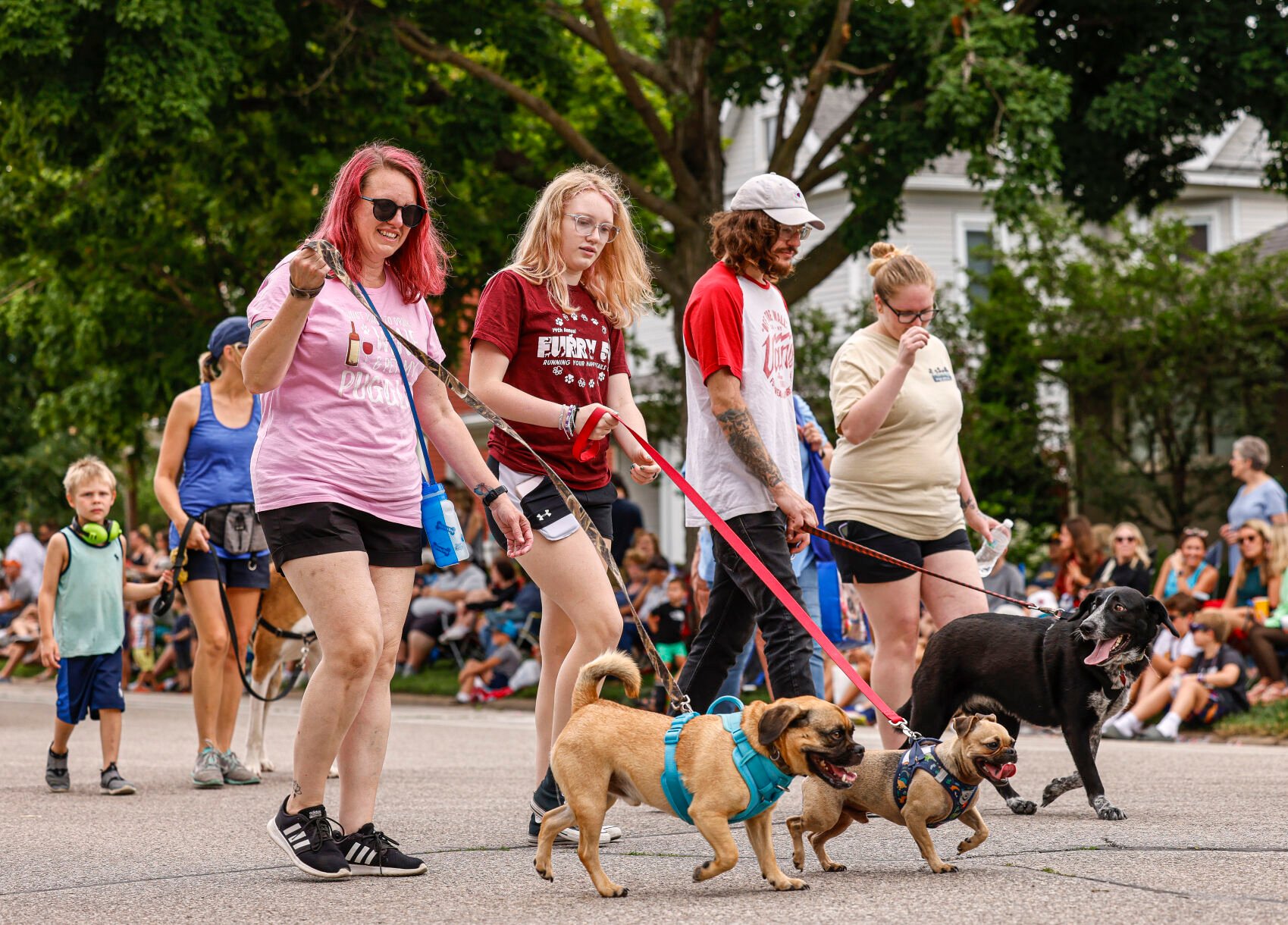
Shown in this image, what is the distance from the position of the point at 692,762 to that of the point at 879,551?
219 cm

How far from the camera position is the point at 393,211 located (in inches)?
186

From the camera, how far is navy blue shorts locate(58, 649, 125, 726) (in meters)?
7.83

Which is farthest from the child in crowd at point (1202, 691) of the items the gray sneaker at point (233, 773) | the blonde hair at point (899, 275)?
the gray sneaker at point (233, 773)

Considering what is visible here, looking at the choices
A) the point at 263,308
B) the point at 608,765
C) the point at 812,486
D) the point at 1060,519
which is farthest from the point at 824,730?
the point at 1060,519

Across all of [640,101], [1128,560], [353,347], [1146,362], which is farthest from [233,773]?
[1146,362]

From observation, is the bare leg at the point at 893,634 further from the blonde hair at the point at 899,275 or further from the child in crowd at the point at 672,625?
the child in crowd at the point at 672,625

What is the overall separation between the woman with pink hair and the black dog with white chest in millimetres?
1885

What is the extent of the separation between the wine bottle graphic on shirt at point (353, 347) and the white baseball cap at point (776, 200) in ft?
5.59

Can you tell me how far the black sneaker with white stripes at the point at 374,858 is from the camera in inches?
187

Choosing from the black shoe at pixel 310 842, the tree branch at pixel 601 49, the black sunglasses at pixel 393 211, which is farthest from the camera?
the tree branch at pixel 601 49

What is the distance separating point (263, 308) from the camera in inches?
179

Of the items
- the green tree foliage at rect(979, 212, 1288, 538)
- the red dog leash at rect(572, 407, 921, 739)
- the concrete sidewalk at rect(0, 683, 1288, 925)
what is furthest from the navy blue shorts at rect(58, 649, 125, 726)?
the green tree foliage at rect(979, 212, 1288, 538)

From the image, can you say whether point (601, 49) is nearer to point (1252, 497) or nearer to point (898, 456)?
point (1252, 497)

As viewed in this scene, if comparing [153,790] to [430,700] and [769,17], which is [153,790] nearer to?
[430,700]
